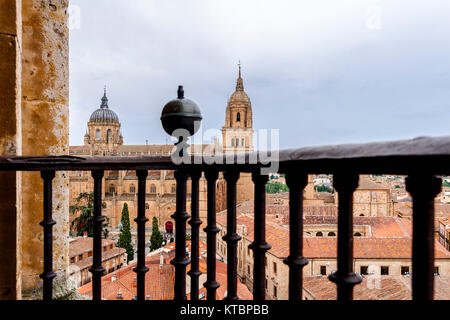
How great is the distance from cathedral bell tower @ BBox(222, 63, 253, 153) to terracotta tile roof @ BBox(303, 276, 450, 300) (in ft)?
126

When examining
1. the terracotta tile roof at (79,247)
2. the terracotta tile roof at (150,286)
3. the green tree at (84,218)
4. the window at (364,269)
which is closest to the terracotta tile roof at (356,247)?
the window at (364,269)

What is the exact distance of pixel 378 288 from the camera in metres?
12.4

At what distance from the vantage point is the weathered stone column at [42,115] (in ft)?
10.0

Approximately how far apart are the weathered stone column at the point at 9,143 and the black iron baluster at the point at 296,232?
2.12 meters

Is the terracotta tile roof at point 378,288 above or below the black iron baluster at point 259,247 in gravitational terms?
below

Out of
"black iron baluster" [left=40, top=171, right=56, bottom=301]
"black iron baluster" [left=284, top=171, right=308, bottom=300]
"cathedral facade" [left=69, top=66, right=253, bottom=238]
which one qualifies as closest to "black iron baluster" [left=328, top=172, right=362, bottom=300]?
"black iron baluster" [left=284, top=171, right=308, bottom=300]

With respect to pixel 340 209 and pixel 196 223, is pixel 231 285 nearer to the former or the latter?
pixel 196 223

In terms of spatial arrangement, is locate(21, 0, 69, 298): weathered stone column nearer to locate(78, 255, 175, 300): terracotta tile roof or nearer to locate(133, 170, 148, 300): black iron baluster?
locate(133, 170, 148, 300): black iron baluster

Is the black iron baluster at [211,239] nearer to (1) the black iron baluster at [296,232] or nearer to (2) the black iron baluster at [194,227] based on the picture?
(2) the black iron baluster at [194,227]

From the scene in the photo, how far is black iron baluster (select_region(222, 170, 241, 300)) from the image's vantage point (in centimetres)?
165
